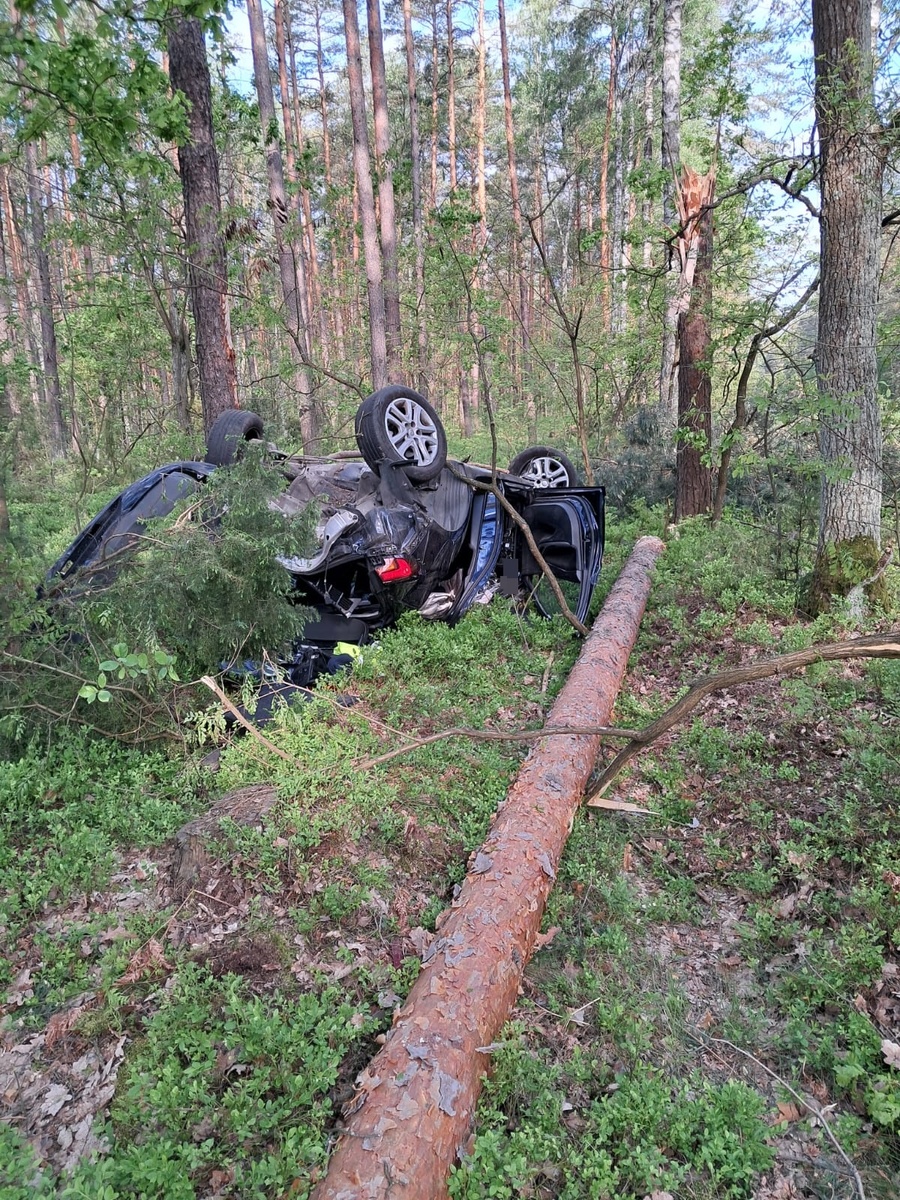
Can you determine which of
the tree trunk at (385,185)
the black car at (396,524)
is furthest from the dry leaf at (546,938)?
the tree trunk at (385,185)

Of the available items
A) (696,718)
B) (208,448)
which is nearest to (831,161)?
(696,718)

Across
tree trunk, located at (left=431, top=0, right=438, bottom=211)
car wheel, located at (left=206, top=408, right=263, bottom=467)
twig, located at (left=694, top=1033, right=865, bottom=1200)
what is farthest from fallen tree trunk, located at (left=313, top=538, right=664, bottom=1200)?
tree trunk, located at (left=431, top=0, right=438, bottom=211)

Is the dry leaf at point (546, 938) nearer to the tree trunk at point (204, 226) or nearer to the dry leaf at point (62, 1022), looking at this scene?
the dry leaf at point (62, 1022)

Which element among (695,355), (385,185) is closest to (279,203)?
(385,185)

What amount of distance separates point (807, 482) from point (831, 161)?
264 cm

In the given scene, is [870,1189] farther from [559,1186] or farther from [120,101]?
[120,101]

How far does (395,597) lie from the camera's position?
5.68 meters

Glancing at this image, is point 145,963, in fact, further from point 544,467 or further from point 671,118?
point 671,118

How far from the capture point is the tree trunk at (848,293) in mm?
4801

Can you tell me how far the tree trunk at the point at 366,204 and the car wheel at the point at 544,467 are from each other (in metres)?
5.29

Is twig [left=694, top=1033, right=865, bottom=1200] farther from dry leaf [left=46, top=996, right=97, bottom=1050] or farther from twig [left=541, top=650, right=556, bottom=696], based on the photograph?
twig [left=541, top=650, right=556, bottom=696]

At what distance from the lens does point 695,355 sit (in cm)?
855

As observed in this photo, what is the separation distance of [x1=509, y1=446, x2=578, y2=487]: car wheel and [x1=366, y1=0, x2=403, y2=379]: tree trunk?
5.71 m

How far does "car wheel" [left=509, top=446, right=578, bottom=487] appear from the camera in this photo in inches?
313
